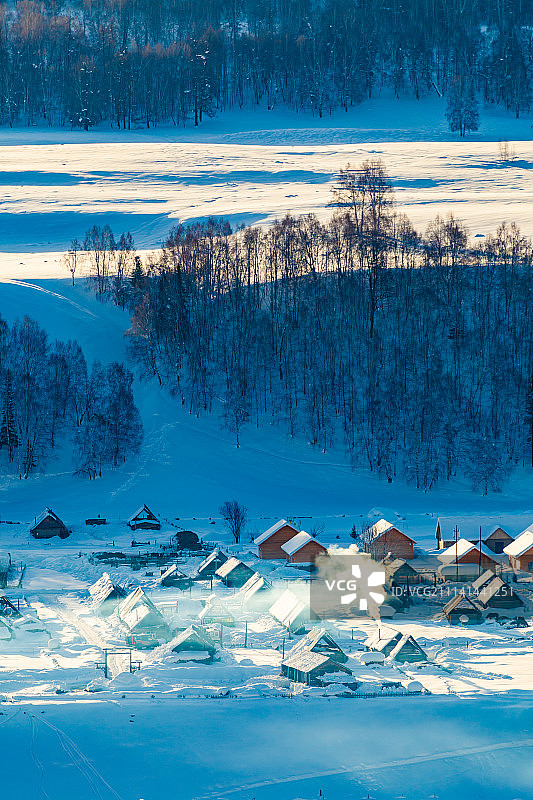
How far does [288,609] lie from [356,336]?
109 feet

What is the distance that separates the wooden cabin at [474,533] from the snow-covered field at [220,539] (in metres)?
1.39

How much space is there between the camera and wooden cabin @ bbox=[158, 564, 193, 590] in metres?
45.8

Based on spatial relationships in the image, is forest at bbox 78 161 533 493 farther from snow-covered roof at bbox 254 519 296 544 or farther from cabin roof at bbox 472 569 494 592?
cabin roof at bbox 472 569 494 592

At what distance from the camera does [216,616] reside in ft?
133

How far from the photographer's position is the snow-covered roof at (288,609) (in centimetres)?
3984

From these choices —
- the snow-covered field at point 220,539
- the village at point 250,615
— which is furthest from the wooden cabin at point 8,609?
the snow-covered field at point 220,539

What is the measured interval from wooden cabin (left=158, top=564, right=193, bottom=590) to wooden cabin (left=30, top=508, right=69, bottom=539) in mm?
8577

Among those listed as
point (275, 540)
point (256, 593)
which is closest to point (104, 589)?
point (256, 593)

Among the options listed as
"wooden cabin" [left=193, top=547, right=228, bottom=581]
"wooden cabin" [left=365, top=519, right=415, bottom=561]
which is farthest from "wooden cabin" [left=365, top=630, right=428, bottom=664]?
"wooden cabin" [left=365, top=519, right=415, bottom=561]

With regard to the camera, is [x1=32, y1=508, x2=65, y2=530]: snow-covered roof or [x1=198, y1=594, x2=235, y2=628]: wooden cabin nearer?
[x1=198, y1=594, x2=235, y2=628]: wooden cabin

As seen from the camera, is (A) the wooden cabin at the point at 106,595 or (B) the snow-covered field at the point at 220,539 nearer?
(B) the snow-covered field at the point at 220,539

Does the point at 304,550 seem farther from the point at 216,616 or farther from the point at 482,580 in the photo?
the point at 216,616

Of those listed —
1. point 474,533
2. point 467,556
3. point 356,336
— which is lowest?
point 467,556

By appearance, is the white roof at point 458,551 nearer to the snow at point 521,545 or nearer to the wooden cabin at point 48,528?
the snow at point 521,545
